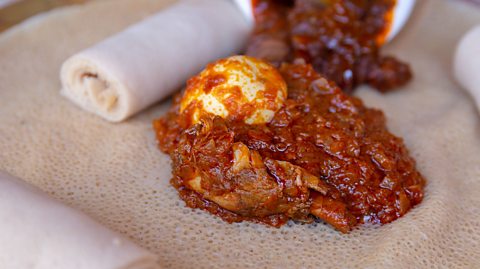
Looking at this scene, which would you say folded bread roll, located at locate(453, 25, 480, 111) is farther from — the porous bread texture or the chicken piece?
the chicken piece

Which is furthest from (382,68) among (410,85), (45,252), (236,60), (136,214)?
(45,252)

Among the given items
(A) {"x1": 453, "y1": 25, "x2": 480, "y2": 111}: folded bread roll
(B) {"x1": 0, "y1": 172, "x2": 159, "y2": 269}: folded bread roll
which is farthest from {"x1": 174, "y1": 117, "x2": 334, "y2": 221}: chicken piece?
(A) {"x1": 453, "y1": 25, "x2": 480, "y2": 111}: folded bread roll

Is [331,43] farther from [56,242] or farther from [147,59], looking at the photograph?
[56,242]

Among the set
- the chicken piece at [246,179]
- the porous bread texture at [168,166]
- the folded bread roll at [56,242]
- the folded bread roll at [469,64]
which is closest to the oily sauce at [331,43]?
the porous bread texture at [168,166]

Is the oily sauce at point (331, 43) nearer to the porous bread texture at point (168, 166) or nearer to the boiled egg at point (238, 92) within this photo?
the porous bread texture at point (168, 166)

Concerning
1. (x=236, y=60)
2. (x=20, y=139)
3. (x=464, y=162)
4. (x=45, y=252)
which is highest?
(x=236, y=60)

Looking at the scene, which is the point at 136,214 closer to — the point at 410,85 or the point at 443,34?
the point at 410,85

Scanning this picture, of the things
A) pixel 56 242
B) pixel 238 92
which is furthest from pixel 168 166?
pixel 56 242
